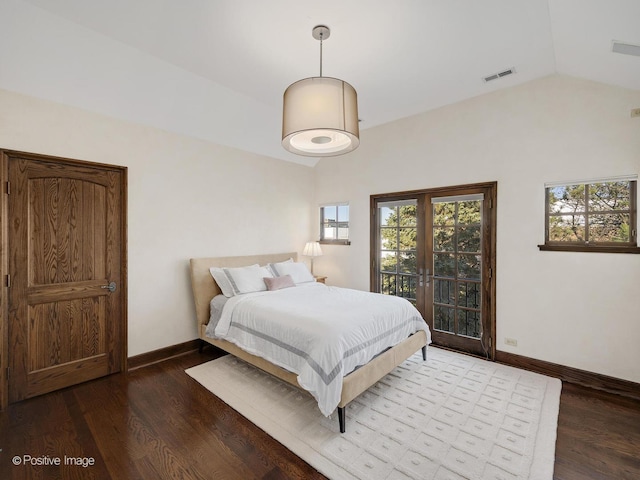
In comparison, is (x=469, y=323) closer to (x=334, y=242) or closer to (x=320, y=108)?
(x=334, y=242)

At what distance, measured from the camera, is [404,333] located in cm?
301

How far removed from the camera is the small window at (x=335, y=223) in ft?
16.4

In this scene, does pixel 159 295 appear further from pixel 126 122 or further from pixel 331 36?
pixel 331 36

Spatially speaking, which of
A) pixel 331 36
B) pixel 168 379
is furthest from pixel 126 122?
pixel 168 379

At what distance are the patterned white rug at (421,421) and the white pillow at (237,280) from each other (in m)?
0.87

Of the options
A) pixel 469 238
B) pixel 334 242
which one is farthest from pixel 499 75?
pixel 334 242

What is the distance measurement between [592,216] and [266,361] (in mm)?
3533

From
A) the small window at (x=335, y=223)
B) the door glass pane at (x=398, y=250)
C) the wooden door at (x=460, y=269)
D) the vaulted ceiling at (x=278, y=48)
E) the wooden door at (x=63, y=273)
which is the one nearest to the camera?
the vaulted ceiling at (x=278, y=48)

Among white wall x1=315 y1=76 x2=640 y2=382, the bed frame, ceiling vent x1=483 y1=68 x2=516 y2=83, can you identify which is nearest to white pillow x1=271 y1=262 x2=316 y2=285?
the bed frame

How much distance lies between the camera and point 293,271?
4270mm

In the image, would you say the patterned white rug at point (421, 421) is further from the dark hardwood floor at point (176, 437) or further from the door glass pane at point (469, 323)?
the door glass pane at point (469, 323)

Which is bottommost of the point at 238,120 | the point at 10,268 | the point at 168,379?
the point at 168,379

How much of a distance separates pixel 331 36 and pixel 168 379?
11.9 feet

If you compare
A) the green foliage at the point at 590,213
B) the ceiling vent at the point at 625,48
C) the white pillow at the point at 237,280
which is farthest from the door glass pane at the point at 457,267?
the white pillow at the point at 237,280
